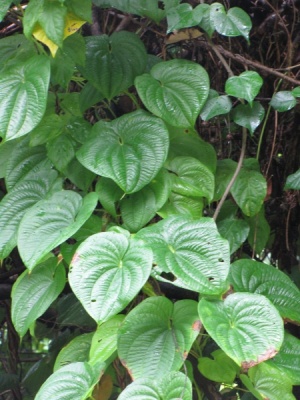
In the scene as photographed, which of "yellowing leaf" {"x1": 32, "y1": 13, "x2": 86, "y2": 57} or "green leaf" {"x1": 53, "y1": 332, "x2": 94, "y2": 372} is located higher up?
"yellowing leaf" {"x1": 32, "y1": 13, "x2": 86, "y2": 57}

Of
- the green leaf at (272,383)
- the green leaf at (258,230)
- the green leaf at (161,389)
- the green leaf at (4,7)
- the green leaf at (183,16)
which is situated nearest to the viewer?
the green leaf at (161,389)

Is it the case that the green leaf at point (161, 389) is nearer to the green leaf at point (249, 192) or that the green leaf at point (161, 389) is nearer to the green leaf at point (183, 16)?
the green leaf at point (249, 192)

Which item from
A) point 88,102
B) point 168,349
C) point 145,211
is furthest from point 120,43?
point 168,349

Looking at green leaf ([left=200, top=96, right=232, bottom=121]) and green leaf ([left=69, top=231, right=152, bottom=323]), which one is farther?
green leaf ([left=200, top=96, right=232, bottom=121])

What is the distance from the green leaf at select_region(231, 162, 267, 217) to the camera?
1219mm

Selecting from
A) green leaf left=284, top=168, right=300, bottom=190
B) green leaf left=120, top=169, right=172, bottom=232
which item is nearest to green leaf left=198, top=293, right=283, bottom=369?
green leaf left=120, top=169, right=172, bottom=232

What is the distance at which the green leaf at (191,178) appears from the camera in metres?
1.16

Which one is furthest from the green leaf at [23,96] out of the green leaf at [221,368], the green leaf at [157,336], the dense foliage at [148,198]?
the green leaf at [221,368]

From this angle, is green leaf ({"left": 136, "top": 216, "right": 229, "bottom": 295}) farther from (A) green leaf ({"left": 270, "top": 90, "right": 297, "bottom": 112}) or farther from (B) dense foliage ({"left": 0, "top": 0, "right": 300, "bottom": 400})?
(A) green leaf ({"left": 270, "top": 90, "right": 297, "bottom": 112})

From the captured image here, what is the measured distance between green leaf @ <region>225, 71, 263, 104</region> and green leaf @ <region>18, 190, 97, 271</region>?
297 millimetres

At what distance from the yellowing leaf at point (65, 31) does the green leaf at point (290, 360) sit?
586mm

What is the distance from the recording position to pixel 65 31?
109 centimetres

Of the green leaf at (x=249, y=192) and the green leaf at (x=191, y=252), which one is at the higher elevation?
the green leaf at (x=191, y=252)

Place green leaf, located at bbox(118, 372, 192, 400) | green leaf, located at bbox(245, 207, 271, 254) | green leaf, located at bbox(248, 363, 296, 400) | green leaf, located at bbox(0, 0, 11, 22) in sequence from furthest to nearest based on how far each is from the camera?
green leaf, located at bbox(245, 207, 271, 254) → green leaf, located at bbox(0, 0, 11, 22) → green leaf, located at bbox(248, 363, 296, 400) → green leaf, located at bbox(118, 372, 192, 400)
